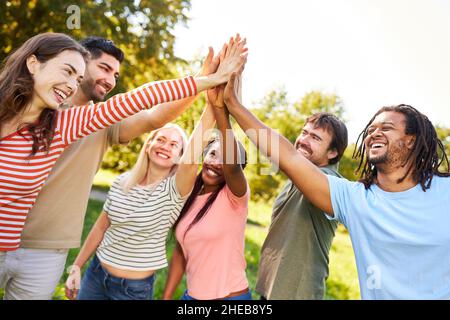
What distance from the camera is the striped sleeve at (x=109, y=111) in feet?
6.80

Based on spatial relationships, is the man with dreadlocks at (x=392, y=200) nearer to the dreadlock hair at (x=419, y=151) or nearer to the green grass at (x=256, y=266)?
the dreadlock hair at (x=419, y=151)

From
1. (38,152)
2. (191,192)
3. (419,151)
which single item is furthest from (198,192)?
(419,151)

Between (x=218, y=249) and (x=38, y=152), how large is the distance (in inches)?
49.3

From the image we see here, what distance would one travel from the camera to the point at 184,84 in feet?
7.29

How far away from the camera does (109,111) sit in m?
2.07

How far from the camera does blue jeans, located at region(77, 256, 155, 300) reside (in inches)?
108

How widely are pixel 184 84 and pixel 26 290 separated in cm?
147

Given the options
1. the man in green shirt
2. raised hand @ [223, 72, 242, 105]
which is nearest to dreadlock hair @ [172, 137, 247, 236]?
raised hand @ [223, 72, 242, 105]

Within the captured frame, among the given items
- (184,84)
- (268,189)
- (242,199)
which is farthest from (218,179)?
(268,189)

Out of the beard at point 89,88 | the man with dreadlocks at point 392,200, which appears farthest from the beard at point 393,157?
the beard at point 89,88

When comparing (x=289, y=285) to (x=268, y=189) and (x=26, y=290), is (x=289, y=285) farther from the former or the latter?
(x=268, y=189)

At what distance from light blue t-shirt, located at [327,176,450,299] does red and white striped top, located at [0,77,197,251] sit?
4.30ft

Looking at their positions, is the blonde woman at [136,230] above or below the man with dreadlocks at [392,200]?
below
